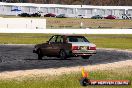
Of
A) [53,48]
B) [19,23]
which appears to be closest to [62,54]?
[53,48]

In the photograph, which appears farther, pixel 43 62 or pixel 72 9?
pixel 72 9

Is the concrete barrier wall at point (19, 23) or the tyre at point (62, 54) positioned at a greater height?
the tyre at point (62, 54)

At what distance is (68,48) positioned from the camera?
2672cm

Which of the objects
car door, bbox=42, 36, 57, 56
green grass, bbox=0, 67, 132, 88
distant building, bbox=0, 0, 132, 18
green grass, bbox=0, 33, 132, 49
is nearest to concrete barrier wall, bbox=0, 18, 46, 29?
green grass, bbox=0, 33, 132, 49

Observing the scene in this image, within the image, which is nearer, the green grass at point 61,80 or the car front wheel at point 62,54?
the green grass at point 61,80

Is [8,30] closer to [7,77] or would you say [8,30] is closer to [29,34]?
[29,34]

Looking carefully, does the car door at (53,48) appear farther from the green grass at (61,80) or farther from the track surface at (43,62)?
the green grass at (61,80)

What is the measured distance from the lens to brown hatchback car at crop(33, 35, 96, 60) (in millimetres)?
26547

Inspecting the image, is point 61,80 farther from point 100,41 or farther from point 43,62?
point 100,41

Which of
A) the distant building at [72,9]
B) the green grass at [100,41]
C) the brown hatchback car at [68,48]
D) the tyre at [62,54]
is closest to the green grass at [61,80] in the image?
the brown hatchback car at [68,48]

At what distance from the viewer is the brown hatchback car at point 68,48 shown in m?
26.5

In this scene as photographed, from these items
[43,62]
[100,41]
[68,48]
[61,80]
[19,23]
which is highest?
[68,48]

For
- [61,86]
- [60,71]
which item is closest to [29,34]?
Answer: [60,71]

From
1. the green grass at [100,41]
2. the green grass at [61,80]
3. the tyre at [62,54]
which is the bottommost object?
the green grass at [100,41]
